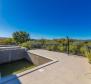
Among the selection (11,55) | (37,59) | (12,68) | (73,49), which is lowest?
(12,68)

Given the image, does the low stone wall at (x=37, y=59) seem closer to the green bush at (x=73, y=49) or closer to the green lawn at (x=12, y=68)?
the green lawn at (x=12, y=68)

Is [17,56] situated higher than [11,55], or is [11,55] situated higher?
[11,55]

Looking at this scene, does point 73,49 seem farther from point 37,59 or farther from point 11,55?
point 11,55

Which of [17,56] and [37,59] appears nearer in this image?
[37,59]

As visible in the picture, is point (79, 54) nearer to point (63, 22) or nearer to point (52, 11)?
point (52, 11)

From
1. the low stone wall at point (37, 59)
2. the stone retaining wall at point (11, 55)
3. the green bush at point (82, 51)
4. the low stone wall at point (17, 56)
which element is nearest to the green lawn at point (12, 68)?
the low stone wall at point (37, 59)

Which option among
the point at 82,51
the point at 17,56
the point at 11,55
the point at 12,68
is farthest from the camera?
the point at 17,56

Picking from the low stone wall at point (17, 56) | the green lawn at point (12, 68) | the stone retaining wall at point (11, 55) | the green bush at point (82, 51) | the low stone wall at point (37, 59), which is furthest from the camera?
the stone retaining wall at point (11, 55)

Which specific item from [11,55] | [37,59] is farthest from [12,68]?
[11,55]

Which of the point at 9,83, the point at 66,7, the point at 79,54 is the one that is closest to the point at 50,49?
the point at 79,54

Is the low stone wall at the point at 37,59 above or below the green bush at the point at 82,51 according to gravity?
below

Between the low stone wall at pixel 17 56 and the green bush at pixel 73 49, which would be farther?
the green bush at pixel 73 49

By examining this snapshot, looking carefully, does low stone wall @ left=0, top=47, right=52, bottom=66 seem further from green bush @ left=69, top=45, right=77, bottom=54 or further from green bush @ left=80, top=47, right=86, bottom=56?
green bush @ left=80, top=47, right=86, bottom=56

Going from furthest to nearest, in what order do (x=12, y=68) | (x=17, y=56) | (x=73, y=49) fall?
(x=17, y=56) → (x=73, y=49) → (x=12, y=68)
